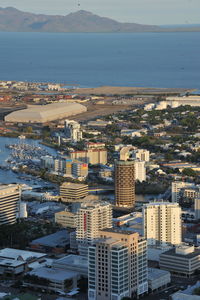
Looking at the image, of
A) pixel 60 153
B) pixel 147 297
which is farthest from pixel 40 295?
pixel 60 153

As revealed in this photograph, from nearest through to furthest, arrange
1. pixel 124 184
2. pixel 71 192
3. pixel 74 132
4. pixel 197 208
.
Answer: pixel 197 208
pixel 124 184
pixel 71 192
pixel 74 132

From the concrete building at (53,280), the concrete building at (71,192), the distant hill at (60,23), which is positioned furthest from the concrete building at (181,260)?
the distant hill at (60,23)

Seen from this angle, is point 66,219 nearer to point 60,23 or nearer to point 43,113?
point 43,113

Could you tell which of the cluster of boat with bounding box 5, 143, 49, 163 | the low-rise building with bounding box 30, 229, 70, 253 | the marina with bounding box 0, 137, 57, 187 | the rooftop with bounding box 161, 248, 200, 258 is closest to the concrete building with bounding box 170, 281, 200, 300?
the rooftop with bounding box 161, 248, 200, 258

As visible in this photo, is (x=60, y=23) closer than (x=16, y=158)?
No

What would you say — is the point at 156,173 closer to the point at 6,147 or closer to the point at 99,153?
the point at 99,153

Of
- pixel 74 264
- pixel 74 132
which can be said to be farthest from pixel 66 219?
pixel 74 132

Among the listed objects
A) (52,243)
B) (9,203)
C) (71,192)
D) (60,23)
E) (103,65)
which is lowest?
(52,243)
